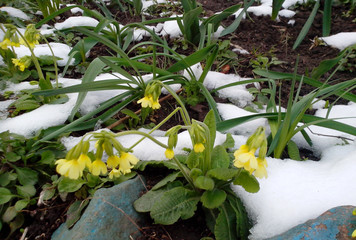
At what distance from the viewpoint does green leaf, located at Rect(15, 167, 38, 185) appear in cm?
119

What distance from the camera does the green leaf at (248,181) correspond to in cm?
98

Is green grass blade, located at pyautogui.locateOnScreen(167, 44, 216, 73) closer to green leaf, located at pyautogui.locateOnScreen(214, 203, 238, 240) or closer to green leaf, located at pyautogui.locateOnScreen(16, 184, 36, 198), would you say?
green leaf, located at pyautogui.locateOnScreen(214, 203, 238, 240)

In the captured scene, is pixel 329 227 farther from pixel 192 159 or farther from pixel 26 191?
pixel 26 191

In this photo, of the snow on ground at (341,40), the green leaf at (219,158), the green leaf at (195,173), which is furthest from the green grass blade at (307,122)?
the snow on ground at (341,40)

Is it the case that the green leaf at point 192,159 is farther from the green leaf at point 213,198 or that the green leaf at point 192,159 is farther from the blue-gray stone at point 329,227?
the blue-gray stone at point 329,227

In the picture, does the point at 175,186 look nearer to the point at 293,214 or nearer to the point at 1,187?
the point at 293,214

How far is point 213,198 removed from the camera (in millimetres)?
1017

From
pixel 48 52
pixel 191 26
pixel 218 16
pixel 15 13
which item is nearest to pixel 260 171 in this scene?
pixel 218 16

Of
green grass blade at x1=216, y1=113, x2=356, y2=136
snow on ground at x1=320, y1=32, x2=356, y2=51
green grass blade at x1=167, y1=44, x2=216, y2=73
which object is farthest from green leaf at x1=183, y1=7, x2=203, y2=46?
snow on ground at x1=320, y1=32, x2=356, y2=51

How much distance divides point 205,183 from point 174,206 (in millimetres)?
166

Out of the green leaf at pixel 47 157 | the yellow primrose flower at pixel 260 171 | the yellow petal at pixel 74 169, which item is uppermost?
the yellow primrose flower at pixel 260 171

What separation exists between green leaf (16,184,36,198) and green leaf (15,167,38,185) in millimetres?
31

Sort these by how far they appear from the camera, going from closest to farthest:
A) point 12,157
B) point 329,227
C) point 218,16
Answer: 1. point 329,227
2. point 12,157
3. point 218,16

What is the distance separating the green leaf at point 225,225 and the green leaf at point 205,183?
0.37 feet
